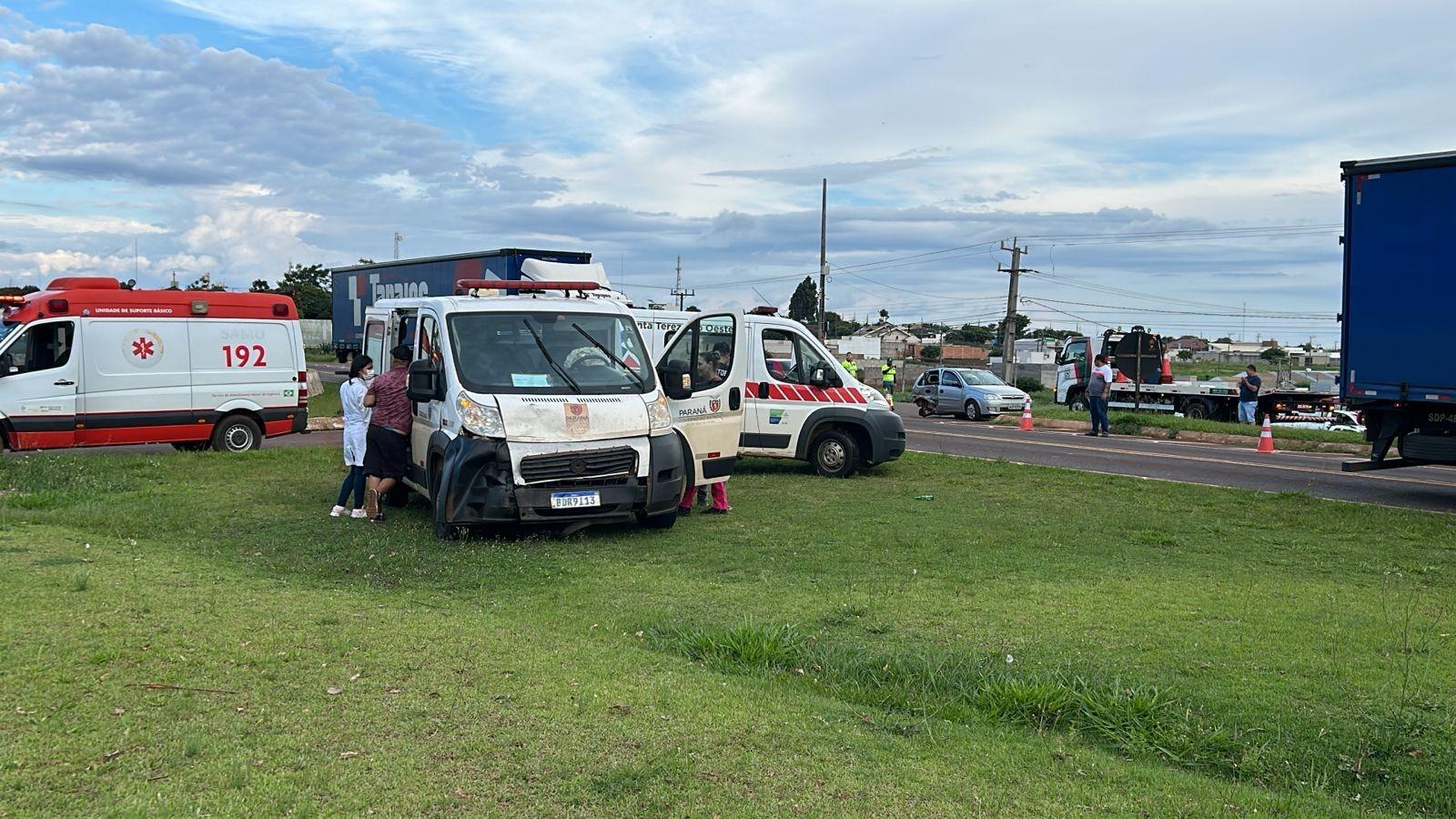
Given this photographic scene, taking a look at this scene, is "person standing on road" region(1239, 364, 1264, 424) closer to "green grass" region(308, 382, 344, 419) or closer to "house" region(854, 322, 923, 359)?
"green grass" region(308, 382, 344, 419)

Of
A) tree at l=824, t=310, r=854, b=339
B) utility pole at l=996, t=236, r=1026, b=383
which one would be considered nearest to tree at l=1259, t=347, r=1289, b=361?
utility pole at l=996, t=236, r=1026, b=383

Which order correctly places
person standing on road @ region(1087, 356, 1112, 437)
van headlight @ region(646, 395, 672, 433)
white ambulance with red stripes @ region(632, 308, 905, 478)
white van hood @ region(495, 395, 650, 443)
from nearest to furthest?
white van hood @ region(495, 395, 650, 443) < van headlight @ region(646, 395, 672, 433) < white ambulance with red stripes @ region(632, 308, 905, 478) < person standing on road @ region(1087, 356, 1112, 437)

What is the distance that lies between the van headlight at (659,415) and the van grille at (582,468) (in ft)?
1.35

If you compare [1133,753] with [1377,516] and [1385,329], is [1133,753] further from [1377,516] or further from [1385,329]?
[1385,329]

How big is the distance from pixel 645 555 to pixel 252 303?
456 inches

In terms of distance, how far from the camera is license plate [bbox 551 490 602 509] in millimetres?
9984

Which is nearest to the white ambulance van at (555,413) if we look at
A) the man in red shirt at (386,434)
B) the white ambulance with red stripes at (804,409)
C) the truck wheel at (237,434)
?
the man in red shirt at (386,434)

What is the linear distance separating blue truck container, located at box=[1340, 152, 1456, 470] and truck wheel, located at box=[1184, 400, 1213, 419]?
729 inches

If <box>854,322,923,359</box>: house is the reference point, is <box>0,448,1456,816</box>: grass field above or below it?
below

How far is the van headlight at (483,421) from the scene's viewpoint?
9969 millimetres

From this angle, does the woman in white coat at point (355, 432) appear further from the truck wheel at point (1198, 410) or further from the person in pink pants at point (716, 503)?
the truck wheel at point (1198, 410)

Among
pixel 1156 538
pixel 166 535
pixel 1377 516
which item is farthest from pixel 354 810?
pixel 1377 516

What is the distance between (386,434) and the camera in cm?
1141

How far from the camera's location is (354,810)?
159 inches
